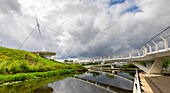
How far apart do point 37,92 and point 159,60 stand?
18.7 metres

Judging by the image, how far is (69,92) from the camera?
36.8 feet

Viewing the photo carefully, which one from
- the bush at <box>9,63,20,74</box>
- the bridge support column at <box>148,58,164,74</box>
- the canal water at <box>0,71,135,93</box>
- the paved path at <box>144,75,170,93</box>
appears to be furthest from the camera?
the bush at <box>9,63,20,74</box>

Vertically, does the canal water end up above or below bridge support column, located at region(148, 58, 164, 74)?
below

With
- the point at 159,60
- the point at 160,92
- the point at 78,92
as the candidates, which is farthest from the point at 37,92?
the point at 159,60

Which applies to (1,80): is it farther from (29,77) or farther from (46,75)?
(46,75)

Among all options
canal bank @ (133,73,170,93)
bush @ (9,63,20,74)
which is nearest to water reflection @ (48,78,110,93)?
canal bank @ (133,73,170,93)

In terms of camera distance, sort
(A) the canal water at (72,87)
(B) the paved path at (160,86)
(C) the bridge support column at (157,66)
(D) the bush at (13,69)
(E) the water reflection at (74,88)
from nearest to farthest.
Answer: (B) the paved path at (160,86), (E) the water reflection at (74,88), (A) the canal water at (72,87), (C) the bridge support column at (157,66), (D) the bush at (13,69)

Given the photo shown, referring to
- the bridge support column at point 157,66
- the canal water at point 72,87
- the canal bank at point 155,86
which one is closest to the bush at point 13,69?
the canal water at point 72,87

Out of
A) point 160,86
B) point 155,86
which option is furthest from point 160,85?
point 155,86

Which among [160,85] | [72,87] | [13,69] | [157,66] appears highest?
[157,66]

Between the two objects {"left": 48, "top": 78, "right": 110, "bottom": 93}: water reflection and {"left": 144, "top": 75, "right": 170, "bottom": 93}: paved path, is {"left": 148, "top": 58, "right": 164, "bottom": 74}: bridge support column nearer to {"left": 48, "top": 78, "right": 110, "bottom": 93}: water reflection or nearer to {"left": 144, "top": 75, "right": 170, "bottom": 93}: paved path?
{"left": 144, "top": 75, "right": 170, "bottom": 93}: paved path

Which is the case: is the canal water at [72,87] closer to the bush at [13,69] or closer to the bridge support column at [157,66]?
the bridge support column at [157,66]

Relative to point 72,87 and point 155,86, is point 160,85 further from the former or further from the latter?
point 72,87

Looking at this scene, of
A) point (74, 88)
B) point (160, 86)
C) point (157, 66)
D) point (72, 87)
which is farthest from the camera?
point (157, 66)
